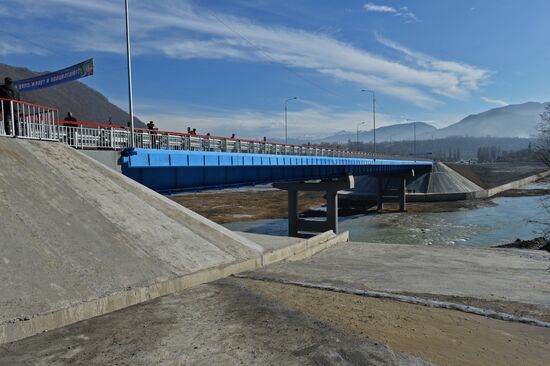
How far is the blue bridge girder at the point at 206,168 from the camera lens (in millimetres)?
16547

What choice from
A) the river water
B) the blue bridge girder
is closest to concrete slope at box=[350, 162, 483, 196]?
the river water

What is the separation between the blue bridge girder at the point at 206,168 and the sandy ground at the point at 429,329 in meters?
8.53

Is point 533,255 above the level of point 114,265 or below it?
below

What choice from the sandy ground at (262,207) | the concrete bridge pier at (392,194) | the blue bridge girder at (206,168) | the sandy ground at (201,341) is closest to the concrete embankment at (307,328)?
the sandy ground at (201,341)

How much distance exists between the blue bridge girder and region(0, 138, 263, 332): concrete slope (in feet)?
7.47

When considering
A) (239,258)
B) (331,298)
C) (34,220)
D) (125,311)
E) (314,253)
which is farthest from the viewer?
(314,253)

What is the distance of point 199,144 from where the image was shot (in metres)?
20.4

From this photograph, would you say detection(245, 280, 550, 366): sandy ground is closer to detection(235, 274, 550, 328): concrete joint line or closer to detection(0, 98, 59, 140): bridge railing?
detection(235, 274, 550, 328): concrete joint line

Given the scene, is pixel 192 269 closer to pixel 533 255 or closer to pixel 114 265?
pixel 114 265

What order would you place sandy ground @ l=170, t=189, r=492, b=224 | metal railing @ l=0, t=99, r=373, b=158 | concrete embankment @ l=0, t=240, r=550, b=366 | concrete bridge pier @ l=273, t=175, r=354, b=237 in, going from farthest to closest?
sandy ground @ l=170, t=189, r=492, b=224, concrete bridge pier @ l=273, t=175, r=354, b=237, metal railing @ l=0, t=99, r=373, b=158, concrete embankment @ l=0, t=240, r=550, b=366

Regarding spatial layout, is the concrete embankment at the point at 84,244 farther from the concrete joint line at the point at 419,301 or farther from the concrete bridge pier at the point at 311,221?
the concrete bridge pier at the point at 311,221

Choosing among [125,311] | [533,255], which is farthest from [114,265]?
[533,255]

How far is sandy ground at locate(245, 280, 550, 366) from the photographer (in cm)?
693

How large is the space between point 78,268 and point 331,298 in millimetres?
6305
